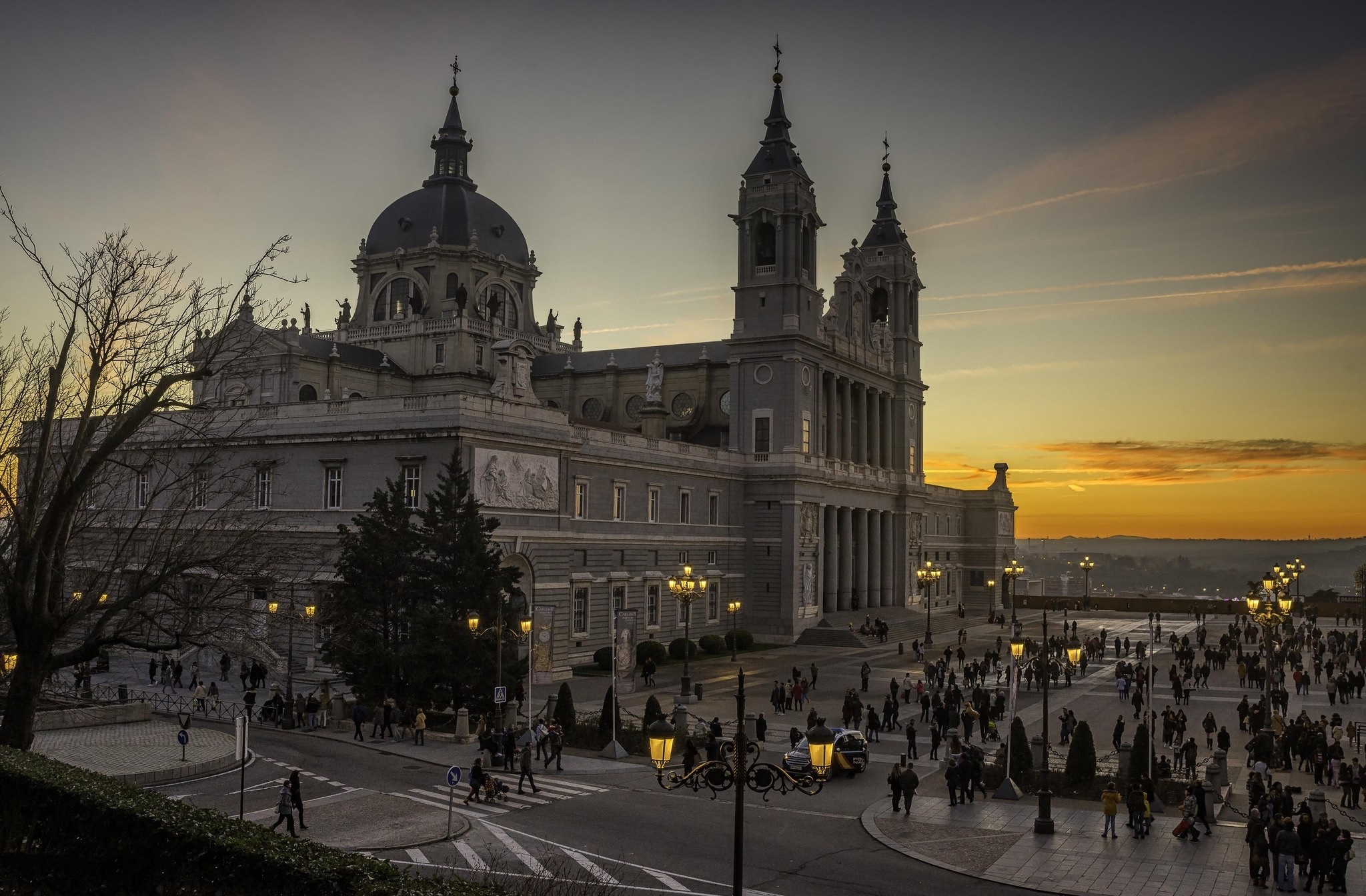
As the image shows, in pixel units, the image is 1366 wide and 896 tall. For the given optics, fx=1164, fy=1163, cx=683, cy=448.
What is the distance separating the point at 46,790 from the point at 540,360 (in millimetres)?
78005

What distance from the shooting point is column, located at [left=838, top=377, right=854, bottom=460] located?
278 ft

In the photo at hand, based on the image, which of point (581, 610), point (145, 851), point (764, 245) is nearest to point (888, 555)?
point (764, 245)

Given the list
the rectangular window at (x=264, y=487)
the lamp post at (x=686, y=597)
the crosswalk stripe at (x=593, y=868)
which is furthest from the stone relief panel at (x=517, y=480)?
the crosswalk stripe at (x=593, y=868)

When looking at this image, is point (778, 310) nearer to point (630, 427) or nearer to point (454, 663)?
point (630, 427)

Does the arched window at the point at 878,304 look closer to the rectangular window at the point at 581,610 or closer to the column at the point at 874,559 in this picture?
the column at the point at 874,559

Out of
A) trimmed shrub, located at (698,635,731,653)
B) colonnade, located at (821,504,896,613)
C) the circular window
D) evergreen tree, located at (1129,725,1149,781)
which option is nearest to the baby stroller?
evergreen tree, located at (1129,725,1149,781)

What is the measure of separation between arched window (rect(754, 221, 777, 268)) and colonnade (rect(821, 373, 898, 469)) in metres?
9.49

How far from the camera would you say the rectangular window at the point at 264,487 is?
50344 mm

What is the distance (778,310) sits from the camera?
74812 millimetres

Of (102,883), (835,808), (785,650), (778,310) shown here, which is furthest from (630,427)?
(102,883)

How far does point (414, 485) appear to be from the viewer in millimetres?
46969

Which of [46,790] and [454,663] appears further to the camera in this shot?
A: [454,663]

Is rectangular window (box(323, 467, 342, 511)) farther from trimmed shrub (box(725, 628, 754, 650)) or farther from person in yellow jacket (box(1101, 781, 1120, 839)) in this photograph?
person in yellow jacket (box(1101, 781, 1120, 839))

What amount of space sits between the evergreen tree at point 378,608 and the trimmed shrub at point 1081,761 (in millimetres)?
19511
